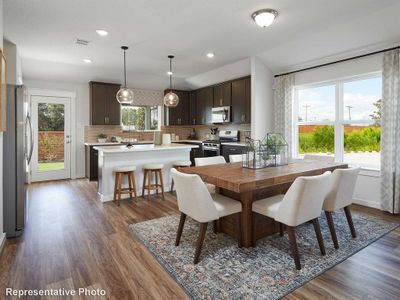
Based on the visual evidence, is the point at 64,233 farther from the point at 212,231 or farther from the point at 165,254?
the point at 212,231

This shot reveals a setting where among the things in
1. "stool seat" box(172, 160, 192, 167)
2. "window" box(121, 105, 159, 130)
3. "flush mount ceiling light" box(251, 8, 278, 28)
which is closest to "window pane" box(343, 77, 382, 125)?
"flush mount ceiling light" box(251, 8, 278, 28)

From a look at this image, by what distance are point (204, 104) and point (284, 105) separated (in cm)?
264

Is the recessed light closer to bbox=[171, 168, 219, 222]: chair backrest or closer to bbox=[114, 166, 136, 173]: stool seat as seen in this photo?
bbox=[114, 166, 136, 173]: stool seat

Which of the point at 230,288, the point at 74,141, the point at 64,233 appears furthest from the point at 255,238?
the point at 74,141

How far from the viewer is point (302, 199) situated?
210 centimetres

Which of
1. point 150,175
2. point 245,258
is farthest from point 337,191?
point 150,175

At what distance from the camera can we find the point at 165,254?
7.96 feet

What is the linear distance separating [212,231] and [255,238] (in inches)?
21.6

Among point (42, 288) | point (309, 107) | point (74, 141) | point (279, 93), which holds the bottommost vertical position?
point (42, 288)

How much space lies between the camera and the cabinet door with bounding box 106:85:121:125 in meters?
6.47

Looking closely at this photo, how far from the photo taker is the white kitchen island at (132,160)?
14.0 feet

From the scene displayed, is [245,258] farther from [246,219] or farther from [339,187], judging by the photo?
[339,187]

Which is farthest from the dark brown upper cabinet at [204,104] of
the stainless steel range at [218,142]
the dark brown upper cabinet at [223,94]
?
the stainless steel range at [218,142]

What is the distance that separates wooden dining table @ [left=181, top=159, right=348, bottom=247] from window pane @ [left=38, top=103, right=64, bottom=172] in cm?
481
